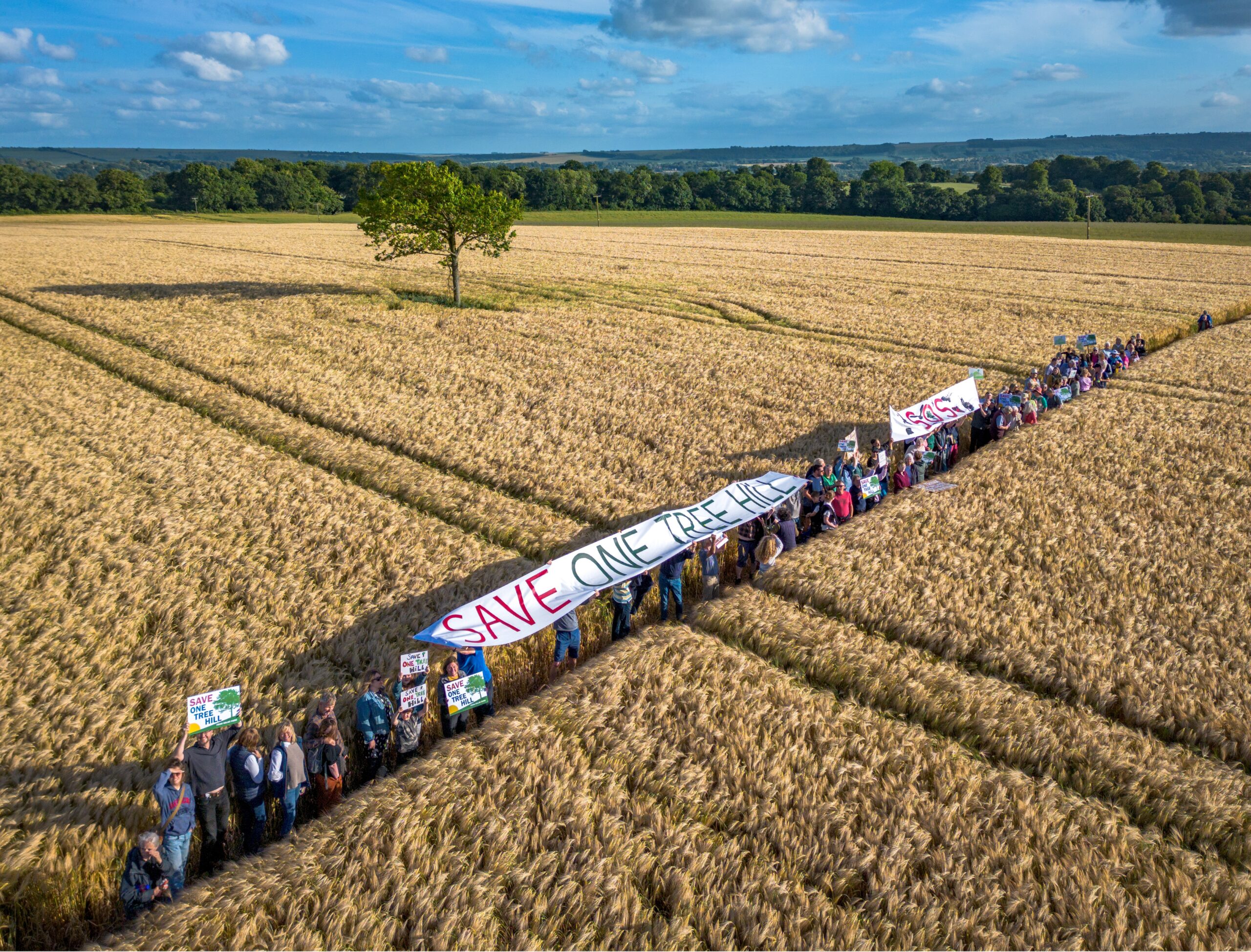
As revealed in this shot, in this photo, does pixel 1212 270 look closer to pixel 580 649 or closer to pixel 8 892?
pixel 580 649

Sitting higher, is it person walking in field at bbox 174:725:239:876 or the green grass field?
the green grass field

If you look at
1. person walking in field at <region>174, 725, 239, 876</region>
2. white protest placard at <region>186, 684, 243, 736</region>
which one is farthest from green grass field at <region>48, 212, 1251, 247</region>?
person walking in field at <region>174, 725, 239, 876</region>

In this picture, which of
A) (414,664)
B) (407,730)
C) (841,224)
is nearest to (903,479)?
(414,664)

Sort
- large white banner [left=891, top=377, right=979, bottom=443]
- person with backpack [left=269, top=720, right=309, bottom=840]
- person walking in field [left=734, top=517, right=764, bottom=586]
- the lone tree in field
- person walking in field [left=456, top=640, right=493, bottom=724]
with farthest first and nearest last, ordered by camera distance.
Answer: the lone tree in field
large white banner [left=891, top=377, right=979, bottom=443]
person walking in field [left=734, top=517, right=764, bottom=586]
person walking in field [left=456, top=640, right=493, bottom=724]
person with backpack [left=269, top=720, right=309, bottom=840]

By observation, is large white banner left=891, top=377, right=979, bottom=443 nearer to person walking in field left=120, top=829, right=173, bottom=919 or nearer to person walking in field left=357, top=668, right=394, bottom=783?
person walking in field left=357, top=668, right=394, bottom=783

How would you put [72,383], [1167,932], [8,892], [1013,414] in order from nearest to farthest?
[1167,932]
[8,892]
[1013,414]
[72,383]

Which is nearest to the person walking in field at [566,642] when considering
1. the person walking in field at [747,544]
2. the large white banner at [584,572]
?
the large white banner at [584,572]

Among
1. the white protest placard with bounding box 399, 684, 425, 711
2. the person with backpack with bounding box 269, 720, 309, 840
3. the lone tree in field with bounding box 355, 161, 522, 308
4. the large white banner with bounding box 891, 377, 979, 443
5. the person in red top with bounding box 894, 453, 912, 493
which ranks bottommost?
the person with backpack with bounding box 269, 720, 309, 840

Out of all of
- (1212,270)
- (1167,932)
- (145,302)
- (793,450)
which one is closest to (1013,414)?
(793,450)

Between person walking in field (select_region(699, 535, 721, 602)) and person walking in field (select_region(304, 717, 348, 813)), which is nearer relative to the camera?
person walking in field (select_region(304, 717, 348, 813))
